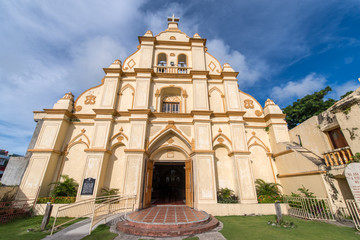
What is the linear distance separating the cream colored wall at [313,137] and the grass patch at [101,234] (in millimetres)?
11647

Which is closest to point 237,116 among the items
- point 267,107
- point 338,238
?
point 267,107

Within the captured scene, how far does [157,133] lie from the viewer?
34.3 feet

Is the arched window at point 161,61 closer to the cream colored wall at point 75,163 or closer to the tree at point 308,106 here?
the cream colored wall at point 75,163

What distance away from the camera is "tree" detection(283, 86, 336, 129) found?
16.4 metres

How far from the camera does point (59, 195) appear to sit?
9.13 m

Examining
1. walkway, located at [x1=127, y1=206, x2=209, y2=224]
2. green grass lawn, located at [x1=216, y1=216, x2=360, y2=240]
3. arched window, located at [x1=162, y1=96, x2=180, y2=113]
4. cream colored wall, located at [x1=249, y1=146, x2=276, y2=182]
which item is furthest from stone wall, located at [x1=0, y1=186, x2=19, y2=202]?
cream colored wall, located at [x1=249, y1=146, x2=276, y2=182]

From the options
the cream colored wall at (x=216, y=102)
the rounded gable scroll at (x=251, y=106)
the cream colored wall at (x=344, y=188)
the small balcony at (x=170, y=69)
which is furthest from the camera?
the small balcony at (x=170, y=69)

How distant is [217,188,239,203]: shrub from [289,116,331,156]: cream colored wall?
19.0 feet

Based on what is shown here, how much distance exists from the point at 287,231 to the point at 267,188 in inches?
171

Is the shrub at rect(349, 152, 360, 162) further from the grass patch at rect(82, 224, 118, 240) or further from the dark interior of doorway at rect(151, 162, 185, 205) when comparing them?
the dark interior of doorway at rect(151, 162, 185, 205)

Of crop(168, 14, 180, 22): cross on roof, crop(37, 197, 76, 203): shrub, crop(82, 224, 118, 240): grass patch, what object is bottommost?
crop(82, 224, 118, 240): grass patch

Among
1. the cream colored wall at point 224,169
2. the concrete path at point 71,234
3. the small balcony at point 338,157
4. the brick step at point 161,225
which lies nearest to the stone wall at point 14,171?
the concrete path at point 71,234

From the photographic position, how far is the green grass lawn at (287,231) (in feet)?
17.3

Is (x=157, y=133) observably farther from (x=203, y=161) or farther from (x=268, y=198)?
(x=268, y=198)
